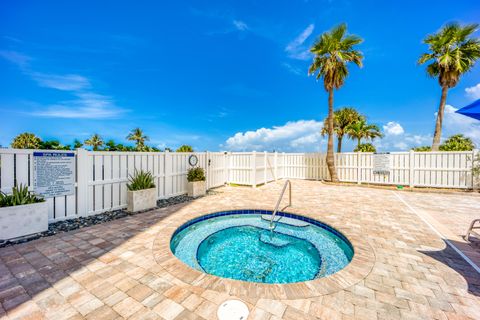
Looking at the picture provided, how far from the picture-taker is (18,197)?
3342 millimetres

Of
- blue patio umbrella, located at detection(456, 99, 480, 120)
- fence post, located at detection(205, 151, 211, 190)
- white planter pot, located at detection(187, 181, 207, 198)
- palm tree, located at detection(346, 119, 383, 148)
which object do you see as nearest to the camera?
blue patio umbrella, located at detection(456, 99, 480, 120)

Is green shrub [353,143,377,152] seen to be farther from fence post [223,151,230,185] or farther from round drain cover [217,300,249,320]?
round drain cover [217,300,249,320]

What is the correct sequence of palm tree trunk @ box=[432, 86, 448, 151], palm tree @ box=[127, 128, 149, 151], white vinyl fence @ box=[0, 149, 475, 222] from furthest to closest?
1. palm tree @ box=[127, 128, 149, 151]
2. palm tree trunk @ box=[432, 86, 448, 151]
3. white vinyl fence @ box=[0, 149, 475, 222]

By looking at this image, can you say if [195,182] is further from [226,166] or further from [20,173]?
[20,173]

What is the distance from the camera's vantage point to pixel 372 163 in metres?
9.92

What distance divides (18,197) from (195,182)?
4.32m

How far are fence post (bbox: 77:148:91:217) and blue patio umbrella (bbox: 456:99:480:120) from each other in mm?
7136

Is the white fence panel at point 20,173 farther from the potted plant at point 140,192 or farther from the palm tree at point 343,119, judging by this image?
the palm tree at point 343,119

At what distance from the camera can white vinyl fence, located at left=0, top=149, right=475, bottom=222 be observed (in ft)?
13.5

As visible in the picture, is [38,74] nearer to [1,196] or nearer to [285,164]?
[1,196]

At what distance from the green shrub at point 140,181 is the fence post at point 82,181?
0.94 metres

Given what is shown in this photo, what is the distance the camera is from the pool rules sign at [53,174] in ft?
12.4

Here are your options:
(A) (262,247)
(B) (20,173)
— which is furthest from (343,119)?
(B) (20,173)

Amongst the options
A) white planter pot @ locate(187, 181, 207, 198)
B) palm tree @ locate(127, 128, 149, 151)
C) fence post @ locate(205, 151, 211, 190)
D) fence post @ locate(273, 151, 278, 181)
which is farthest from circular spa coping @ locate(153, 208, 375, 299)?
palm tree @ locate(127, 128, 149, 151)
